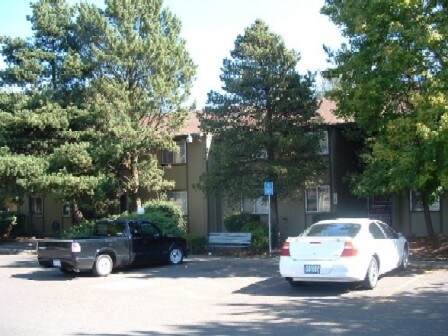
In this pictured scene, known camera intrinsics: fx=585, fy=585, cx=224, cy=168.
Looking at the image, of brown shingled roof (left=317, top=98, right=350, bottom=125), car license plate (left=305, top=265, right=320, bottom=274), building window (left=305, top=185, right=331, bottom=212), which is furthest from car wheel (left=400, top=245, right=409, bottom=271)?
building window (left=305, top=185, right=331, bottom=212)

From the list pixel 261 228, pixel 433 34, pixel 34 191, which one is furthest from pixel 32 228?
pixel 433 34

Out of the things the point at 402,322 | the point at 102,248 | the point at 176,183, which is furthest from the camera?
the point at 176,183

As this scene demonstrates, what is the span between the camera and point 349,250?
11969 mm

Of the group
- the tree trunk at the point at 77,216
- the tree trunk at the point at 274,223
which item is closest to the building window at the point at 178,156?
the tree trunk at the point at 77,216

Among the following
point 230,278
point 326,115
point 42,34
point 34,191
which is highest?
point 42,34

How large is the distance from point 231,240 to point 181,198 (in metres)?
8.69

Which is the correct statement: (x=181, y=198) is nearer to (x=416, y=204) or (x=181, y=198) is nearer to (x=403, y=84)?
(x=416, y=204)

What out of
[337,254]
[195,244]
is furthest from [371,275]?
[195,244]

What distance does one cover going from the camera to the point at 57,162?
85.3 ft

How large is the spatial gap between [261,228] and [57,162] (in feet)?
32.2

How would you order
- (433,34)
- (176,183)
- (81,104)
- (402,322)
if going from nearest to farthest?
(402,322) → (433,34) → (81,104) → (176,183)

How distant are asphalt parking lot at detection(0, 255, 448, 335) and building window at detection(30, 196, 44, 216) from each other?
20.8 m

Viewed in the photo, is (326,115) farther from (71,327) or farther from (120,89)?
(71,327)

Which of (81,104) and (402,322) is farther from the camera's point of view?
(81,104)
